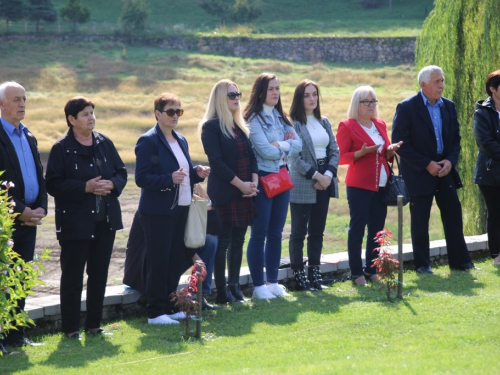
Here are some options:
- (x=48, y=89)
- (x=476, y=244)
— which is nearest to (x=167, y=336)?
(x=476, y=244)

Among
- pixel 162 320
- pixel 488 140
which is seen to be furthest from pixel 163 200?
pixel 488 140

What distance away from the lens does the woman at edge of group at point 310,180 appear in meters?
8.86

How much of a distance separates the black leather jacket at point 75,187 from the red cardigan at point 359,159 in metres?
2.91

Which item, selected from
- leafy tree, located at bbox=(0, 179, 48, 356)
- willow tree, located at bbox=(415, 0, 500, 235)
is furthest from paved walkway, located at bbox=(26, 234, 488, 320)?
willow tree, located at bbox=(415, 0, 500, 235)

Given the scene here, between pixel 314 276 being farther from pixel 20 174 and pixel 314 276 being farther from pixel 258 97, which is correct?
pixel 20 174

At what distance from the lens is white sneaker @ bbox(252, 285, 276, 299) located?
8483 mm

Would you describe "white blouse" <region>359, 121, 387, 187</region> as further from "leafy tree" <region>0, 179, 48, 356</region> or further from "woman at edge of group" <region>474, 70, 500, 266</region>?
"leafy tree" <region>0, 179, 48, 356</region>

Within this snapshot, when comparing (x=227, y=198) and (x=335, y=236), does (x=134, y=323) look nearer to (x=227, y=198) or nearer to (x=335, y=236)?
(x=227, y=198)

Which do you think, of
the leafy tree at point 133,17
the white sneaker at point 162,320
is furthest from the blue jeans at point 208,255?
the leafy tree at point 133,17

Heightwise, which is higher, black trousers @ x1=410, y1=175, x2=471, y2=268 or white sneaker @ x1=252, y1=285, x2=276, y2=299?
black trousers @ x1=410, y1=175, x2=471, y2=268

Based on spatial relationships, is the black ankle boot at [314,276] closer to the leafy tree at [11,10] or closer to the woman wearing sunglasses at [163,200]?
the woman wearing sunglasses at [163,200]

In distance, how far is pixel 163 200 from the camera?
7523mm

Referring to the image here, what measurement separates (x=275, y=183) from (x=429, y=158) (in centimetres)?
192

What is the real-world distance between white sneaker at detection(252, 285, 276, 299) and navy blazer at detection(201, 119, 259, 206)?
0.96m
